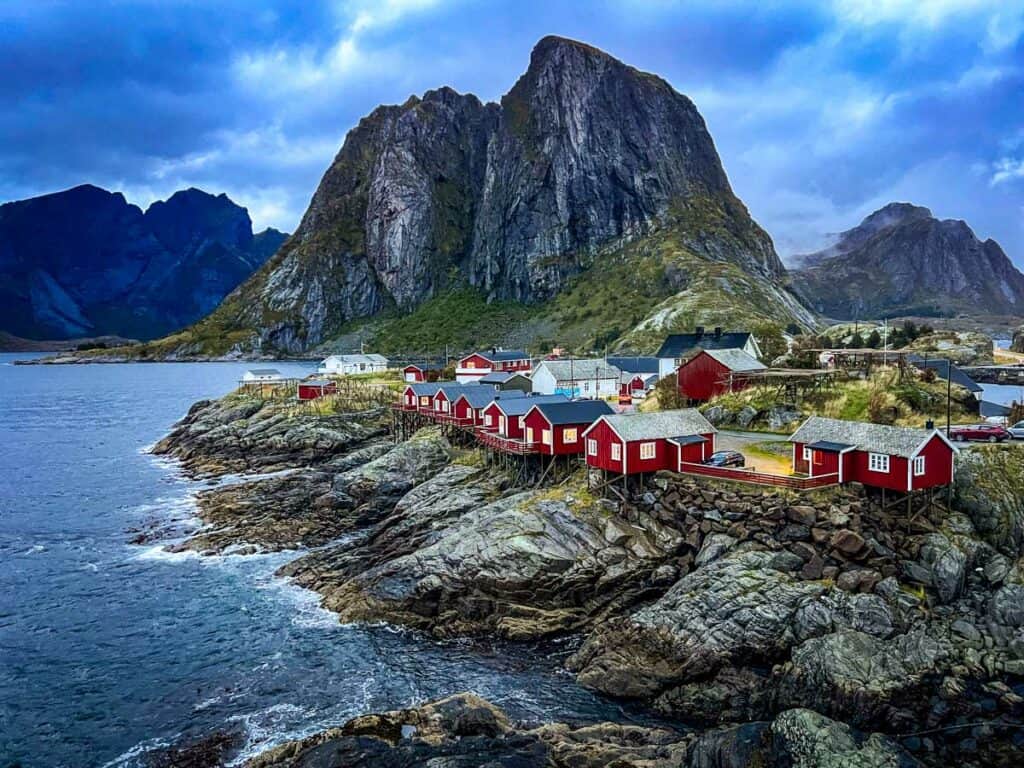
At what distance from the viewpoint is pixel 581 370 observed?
79875 mm

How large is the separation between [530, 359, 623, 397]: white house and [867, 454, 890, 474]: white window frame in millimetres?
43177

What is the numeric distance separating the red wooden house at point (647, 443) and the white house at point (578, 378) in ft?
113

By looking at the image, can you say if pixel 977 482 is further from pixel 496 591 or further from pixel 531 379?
pixel 531 379

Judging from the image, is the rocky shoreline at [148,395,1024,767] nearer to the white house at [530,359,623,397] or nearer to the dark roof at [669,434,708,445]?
the dark roof at [669,434,708,445]

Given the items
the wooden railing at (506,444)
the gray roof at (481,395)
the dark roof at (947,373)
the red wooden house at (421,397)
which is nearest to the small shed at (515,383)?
the red wooden house at (421,397)

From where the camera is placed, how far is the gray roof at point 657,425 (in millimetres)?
39125

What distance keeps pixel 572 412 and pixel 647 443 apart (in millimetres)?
9524

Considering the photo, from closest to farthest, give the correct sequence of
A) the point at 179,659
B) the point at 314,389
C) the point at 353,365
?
the point at 179,659
the point at 314,389
the point at 353,365

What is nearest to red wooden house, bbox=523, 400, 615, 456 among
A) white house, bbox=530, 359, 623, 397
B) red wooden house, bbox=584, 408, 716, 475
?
red wooden house, bbox=584, 408, 716, 475

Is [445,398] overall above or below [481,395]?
below

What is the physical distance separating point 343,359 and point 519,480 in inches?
3553

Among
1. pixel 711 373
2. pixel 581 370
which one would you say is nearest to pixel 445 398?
pixel 581 370

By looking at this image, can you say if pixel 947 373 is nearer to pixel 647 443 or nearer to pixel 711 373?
pixel 711 373

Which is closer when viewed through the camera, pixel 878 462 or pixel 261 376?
pixel 878 462
